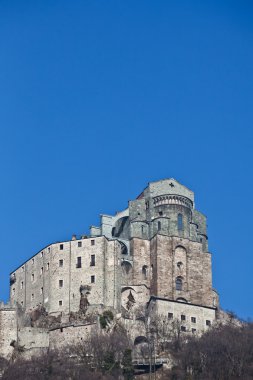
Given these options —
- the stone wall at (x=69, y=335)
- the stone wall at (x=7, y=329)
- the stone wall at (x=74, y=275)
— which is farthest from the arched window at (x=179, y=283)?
the stone wall at (x=7, y=329)

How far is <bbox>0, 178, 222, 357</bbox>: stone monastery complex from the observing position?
122 meters

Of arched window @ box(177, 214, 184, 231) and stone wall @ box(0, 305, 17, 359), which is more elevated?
arched window @ box(177, 214, 184, 231)

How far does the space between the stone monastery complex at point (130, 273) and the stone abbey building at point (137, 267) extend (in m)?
0.10

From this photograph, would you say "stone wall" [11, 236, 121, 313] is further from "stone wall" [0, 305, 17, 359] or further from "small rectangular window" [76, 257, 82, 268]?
"stone wall" [0, 305, 17, 359]

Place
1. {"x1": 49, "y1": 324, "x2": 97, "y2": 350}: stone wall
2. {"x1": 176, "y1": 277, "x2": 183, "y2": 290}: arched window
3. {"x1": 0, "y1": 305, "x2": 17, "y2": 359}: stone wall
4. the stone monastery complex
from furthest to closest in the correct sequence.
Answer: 1. {"x1": 176, "y1": 277, "x2": 183, "y2": 290}: arched window
2. the stone monastery complex
3. {"x1": 0, "y1": 305, "x2": 17, "y2": 359}: stone wall
4. {"x1": 49, "y1": 324, "x2": 97, "y2": 350}: stone wall

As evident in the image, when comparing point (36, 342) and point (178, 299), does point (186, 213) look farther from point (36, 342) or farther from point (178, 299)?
point (36, 342)

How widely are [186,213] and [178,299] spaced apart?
10514mm

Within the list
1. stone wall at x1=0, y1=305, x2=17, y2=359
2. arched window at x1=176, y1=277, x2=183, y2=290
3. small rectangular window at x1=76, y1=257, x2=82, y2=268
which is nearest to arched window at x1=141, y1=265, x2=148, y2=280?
arched window at x1=176, y1=277, x2=183, y2=290

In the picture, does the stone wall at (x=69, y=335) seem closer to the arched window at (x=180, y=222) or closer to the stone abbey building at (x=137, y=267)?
the stone abbey building at (x=137, y=267)

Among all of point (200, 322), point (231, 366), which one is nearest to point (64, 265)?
point (200, 322)

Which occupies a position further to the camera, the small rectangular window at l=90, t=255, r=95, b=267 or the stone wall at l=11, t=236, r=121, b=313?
the small rectangular window at l=90, t=255, r=95, b=267

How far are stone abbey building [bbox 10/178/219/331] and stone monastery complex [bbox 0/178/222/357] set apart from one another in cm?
10

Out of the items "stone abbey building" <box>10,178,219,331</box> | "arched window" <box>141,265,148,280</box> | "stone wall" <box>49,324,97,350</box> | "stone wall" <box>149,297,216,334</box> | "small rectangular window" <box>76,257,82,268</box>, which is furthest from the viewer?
"arched window" <box>141,265,148,280</box>

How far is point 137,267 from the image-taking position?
128 metres
